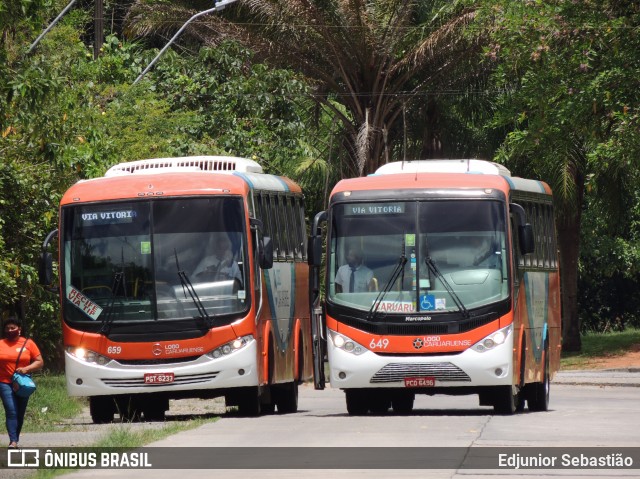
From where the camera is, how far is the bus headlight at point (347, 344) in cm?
2116

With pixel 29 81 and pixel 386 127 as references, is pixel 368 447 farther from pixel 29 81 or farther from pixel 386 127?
pixel 386 127

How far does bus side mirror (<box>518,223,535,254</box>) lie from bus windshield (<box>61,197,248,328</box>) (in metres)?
3.59

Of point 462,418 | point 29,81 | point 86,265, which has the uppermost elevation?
point 29,81

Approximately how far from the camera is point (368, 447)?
15727mm

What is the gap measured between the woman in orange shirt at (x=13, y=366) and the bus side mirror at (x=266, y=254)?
5.20 m

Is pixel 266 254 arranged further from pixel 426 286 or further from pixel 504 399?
pixel 504 399

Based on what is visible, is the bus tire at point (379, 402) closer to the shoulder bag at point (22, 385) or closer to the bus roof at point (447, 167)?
the bus roof at point (447, 167)

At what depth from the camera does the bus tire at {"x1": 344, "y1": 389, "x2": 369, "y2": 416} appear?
2203 centimetres

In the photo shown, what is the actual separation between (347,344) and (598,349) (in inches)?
938

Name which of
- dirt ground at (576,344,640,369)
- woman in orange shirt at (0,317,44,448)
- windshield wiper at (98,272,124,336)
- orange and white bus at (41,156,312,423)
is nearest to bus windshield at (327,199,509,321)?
orange and white bus at (41,156,312,423)

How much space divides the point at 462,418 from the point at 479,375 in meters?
0.58

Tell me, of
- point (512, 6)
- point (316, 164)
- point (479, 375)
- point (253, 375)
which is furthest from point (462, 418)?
point (316, 164)

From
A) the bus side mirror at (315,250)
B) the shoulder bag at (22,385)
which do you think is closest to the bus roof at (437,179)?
the bus side mirror at (315,250)

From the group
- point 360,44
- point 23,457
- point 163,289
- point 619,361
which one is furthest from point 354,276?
point 619,361
